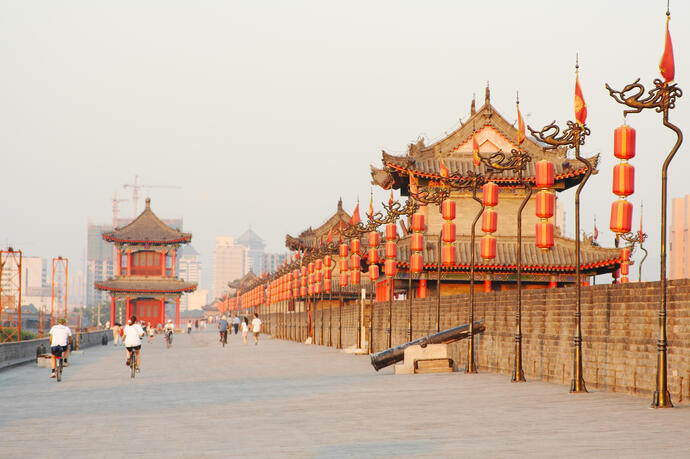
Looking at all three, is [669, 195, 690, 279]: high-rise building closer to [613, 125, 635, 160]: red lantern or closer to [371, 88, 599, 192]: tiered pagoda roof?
[371, 88, 599, 192]: tiered pagoda roof

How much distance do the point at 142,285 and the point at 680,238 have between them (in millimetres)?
56645

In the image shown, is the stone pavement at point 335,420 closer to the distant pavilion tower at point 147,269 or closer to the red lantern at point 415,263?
the red lantern at point 415,263

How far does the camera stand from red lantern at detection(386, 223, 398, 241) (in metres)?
34.4

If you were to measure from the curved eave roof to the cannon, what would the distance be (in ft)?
242

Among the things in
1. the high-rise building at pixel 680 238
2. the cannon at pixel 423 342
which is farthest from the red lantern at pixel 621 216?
the high-rise building at pixel 680 238

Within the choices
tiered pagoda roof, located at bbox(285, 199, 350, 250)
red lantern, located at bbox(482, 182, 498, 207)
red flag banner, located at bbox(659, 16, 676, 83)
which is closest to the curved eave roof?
tiered pagoda roof, located at bbox(285, 199, 350, 250)

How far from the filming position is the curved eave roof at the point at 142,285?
92.6m

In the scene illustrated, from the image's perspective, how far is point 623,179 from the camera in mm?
14602

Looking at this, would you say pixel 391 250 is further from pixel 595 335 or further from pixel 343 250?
pixel 595 335

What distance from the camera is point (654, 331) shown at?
48.9ft

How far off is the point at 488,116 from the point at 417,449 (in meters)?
39.2

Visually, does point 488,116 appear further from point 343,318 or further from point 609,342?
point 609,342

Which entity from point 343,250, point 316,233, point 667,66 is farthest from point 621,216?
point 316,233

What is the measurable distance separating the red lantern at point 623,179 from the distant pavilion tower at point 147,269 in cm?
8284
